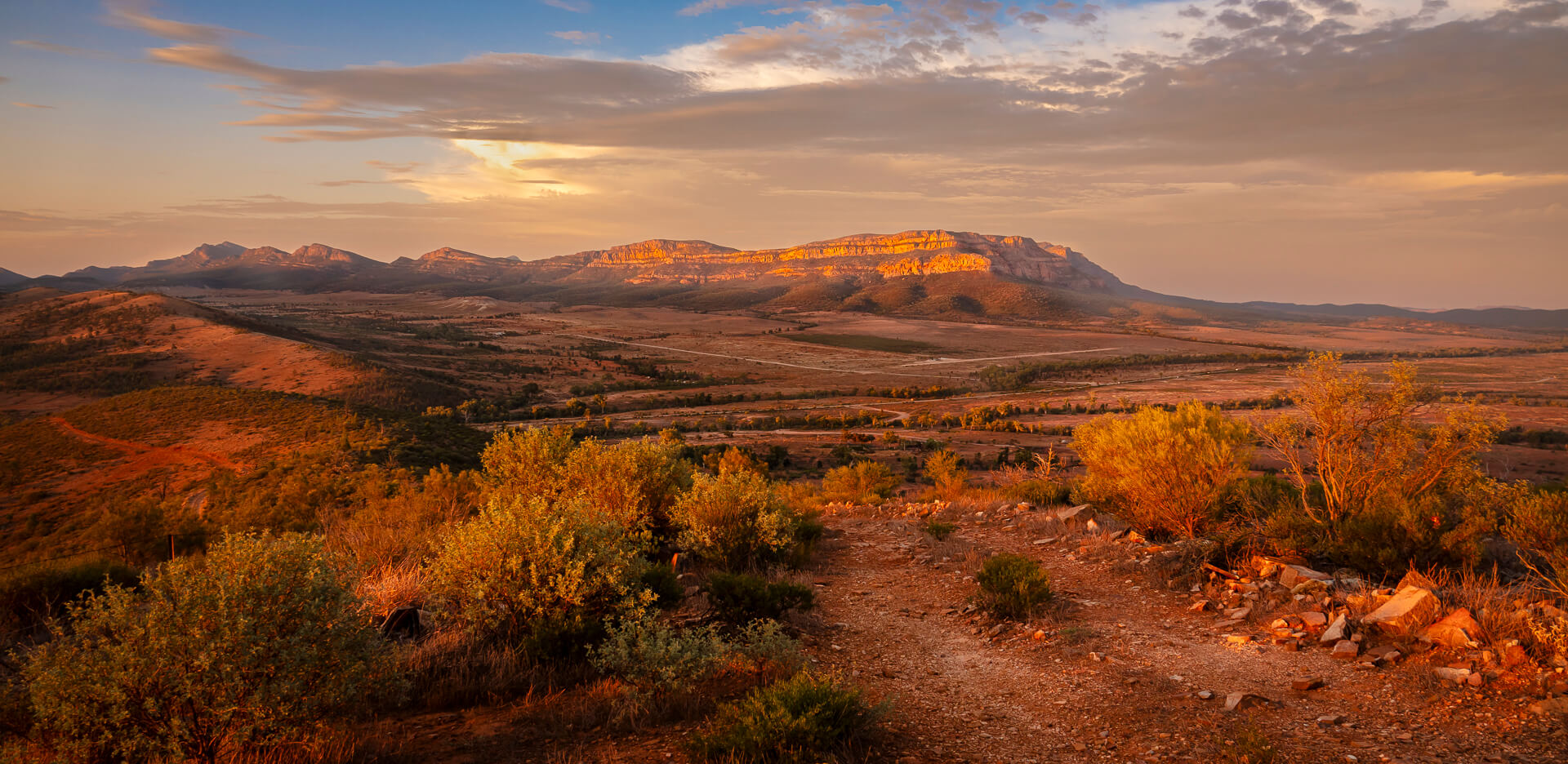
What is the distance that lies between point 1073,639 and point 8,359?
2977 inches

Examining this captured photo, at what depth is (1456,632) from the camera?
6.12 m

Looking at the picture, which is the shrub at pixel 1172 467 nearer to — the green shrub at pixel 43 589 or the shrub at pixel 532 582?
the shrub at pixel 532 582

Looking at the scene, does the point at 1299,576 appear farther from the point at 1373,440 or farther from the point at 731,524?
the point at 731,524

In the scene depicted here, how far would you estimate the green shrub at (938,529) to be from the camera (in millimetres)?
12570

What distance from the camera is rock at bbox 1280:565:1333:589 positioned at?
318 inches

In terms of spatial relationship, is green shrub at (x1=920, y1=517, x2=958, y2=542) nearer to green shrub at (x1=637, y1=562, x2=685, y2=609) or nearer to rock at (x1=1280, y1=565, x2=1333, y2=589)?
rock at (x1=1280, y1=565, x2=1333, y2=589)

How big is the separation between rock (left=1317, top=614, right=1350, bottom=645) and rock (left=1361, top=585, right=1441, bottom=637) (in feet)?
0.69

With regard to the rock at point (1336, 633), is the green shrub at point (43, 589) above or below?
below

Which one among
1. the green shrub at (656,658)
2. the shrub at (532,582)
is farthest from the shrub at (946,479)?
the green shrub at (656,658)

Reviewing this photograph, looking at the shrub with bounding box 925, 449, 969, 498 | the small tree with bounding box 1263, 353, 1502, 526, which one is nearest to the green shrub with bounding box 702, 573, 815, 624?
the small tree with bounding box 1263, 353, 1502, 526

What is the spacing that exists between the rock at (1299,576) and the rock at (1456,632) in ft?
5.37

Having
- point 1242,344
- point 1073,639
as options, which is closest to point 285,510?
point 1073,639

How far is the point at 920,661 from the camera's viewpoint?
6973 millimetres

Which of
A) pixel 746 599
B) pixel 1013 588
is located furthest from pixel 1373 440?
pixel 746 599
